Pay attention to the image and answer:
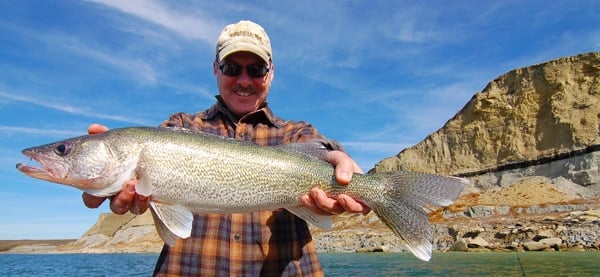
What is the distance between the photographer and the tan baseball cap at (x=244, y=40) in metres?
4.50

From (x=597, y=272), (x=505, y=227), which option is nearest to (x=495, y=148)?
(x=505, y=227)

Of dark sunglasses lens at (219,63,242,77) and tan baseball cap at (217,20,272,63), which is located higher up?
tan baseball cap at (217,20,272,63)

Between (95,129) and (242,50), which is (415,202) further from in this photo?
(95,129)

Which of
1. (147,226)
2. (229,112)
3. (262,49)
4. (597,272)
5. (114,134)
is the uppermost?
(147,226)

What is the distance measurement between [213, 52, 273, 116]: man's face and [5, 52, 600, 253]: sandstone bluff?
104 ft

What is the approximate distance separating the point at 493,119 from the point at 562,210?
68.6 feet

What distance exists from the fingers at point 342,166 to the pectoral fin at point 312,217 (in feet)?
1.05

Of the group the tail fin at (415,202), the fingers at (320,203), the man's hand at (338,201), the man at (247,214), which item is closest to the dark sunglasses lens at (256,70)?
the man at (247,214)

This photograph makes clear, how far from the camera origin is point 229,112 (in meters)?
4.71

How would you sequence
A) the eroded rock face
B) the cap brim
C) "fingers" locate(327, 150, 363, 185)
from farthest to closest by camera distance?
the eroded rock face
the cap brim
"fingers" locate(327, 150, 363, 185)

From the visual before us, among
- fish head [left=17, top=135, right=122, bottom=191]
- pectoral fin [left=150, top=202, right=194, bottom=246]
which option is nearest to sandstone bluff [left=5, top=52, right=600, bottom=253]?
pectoral fin [left=150, top=202, right=194, bottom=246]

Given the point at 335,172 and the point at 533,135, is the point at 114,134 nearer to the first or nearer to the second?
the point at 335,172

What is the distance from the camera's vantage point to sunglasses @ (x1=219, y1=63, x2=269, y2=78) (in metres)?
4.62

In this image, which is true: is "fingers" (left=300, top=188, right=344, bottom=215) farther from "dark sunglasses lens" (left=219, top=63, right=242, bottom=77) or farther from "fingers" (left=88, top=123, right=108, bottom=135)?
"fingers" (left=88, top=123, right=108, bottom=135)
